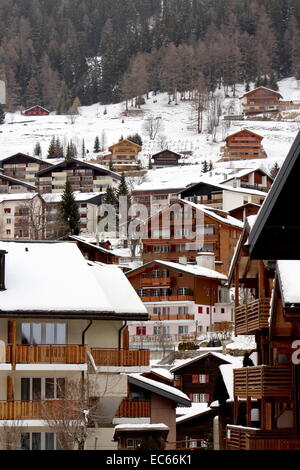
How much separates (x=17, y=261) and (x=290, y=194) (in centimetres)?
2246

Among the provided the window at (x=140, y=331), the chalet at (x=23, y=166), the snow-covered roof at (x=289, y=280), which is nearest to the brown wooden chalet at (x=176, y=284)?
the window at (x=140, y=331)

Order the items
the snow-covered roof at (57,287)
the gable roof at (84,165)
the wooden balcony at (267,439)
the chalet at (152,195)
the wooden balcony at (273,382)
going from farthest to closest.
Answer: the gable roof at (84,165), the chalet at (152,195), the snow-covered roof at (57,287), the wooden balcony at (273,382), the wooden balcony at (267,439)

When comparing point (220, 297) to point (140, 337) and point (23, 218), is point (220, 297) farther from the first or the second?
point (23, 218)

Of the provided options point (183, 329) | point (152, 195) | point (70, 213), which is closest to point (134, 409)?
point (183, 329)

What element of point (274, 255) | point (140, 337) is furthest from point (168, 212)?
point (274, 255)

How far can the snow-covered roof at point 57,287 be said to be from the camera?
29.2 meters

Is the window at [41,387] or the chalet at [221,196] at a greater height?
the chalet at [221,196]

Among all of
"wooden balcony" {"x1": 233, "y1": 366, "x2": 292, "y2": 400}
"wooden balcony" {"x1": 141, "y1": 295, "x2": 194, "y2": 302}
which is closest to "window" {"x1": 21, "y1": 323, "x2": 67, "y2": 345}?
"wooden balcony" {"x1": 233, "y1": 366, "x2": 292, "y2": 400}

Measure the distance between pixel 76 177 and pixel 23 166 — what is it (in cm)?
2197

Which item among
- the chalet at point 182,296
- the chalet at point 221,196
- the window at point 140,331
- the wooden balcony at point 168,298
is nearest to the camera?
the window at point 140,331

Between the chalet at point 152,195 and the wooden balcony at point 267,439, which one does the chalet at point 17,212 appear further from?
the wooden balcony at point 267,439

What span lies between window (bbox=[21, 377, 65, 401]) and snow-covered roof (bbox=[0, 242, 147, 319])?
1508 millimetres

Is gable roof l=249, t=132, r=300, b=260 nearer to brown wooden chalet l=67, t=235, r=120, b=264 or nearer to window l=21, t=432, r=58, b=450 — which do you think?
window l=21, t=432, r=58, b=450

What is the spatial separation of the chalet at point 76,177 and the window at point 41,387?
140 meters
